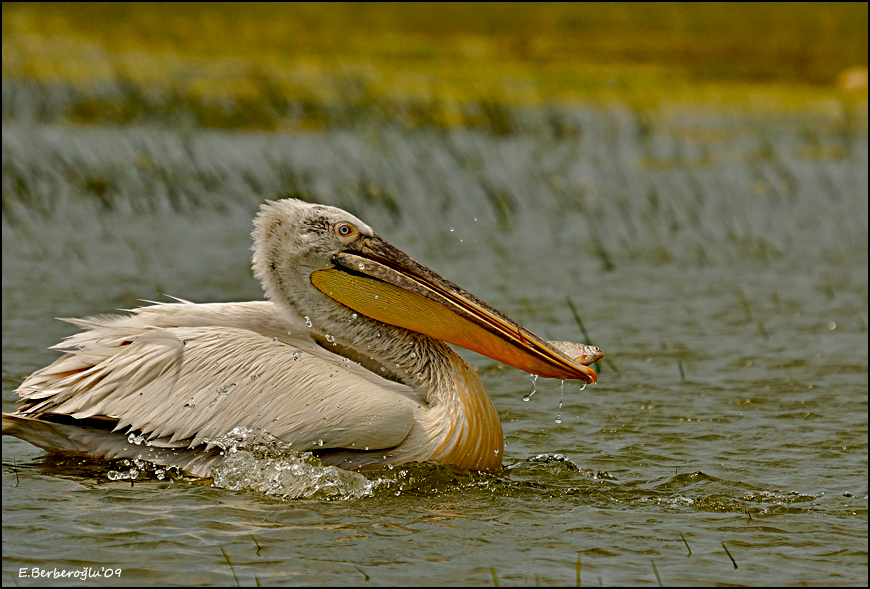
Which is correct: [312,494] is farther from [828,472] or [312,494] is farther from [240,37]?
[240,37]

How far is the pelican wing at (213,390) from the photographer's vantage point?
4.10 meters

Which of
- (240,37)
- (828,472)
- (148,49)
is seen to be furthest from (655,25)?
(828,472)

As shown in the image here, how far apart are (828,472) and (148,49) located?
1356 centimetres

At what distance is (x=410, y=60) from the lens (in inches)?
637

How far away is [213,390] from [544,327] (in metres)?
2.84

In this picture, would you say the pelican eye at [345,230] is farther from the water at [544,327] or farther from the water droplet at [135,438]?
the water droplet at [135,438]

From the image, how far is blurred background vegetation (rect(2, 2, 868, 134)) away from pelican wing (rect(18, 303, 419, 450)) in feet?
24.7

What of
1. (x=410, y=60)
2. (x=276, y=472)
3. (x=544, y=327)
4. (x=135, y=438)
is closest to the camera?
(x=276, y=472)

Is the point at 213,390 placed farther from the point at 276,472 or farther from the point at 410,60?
the point at 410,60

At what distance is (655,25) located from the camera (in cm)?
2020

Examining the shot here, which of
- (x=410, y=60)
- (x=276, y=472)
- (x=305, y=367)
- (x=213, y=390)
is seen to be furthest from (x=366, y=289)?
(x=410, y=60)

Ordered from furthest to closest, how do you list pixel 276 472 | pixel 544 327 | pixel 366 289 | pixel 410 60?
1. pixel 410 60
2. pixel 544 327
3. pixel 366 289
4. pixel 276 472

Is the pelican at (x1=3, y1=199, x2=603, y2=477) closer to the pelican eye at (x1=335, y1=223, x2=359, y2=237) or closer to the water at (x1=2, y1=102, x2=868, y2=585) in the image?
the pelican eye at (x1=335, y1=223, x2=359, y2=237)

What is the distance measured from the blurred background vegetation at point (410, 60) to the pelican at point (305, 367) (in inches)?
290
